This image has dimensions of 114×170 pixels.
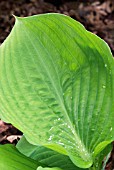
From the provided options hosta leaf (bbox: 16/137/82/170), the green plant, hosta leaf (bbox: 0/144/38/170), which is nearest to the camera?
hosta leaf (bbox: 0/144/38/170)

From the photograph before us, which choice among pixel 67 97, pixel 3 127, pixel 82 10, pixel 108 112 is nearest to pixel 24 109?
pixel 67 97

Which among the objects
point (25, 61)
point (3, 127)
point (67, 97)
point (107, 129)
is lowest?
point (3, 127)

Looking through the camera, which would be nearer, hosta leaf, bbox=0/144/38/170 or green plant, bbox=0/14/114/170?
hosta leaf, bbox=0/144/38/170

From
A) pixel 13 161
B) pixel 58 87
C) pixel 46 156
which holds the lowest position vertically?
pixel 46 156

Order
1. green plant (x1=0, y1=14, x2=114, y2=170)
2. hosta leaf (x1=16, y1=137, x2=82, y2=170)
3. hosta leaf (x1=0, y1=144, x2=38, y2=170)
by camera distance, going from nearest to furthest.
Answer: hosta leaf (x1=0, y1=144, x2=38, y2=170), green plant (x1=0, y1=14, x2=114, y2=170), hosta leaf (x1=16, y1=137, x2=82, y2=170)

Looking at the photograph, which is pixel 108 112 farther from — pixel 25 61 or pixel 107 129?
pixel 25 61
